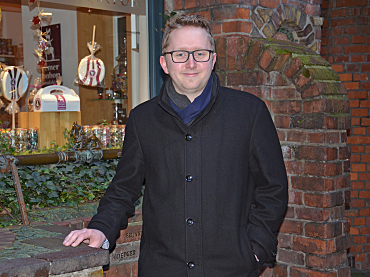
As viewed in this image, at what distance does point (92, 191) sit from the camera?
3.52 metres

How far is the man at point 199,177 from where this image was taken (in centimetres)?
203

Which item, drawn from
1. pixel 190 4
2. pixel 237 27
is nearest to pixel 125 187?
pixel 237 27

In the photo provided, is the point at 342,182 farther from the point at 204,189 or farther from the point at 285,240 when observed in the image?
the point at 204,189

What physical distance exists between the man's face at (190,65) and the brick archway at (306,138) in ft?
4.78

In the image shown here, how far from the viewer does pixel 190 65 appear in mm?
2045

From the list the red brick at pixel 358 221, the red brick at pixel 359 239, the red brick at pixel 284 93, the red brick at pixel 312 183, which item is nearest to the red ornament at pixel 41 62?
the red brick at pixel 284 93

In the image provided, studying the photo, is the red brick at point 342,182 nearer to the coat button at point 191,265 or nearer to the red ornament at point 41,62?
the coat button at point 191,265

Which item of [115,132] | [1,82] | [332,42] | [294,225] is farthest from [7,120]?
[332,42]

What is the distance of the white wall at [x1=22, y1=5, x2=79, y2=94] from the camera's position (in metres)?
4.33

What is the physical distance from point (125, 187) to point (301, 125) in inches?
64.2

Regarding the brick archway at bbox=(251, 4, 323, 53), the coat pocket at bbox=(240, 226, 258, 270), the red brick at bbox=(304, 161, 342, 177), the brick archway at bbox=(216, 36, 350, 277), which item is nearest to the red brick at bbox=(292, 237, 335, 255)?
the brick archway at bbox=(216, 36, 350, 277)

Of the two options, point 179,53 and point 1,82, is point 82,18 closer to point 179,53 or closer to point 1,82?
point 1,82

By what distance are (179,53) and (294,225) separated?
186 centimetres

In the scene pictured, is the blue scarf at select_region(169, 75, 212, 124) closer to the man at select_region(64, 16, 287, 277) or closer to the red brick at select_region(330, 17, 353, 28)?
the man at select_region(64, 16, 287, 277)
